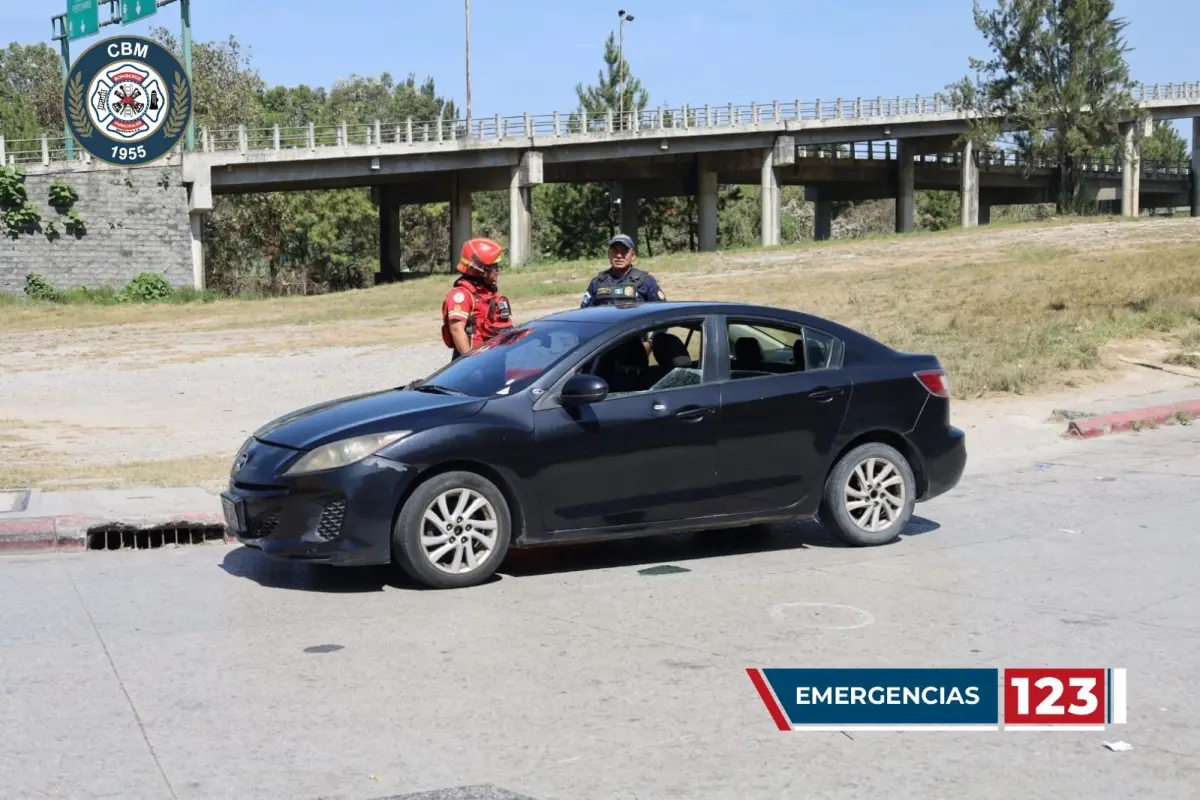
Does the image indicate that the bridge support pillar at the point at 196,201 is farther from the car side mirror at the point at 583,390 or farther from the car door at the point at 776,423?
the car side mirror at the point at 583,390

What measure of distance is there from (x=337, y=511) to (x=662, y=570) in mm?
1965

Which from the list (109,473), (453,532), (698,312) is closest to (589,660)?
(453,532)

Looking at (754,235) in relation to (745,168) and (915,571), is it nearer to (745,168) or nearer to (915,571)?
(745,168)

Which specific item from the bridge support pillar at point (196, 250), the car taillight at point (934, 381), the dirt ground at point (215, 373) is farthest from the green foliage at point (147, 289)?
the car taillight at point (934, 381)

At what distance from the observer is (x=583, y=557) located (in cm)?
911

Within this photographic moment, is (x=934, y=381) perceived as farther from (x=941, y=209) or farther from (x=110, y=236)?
(x=941, y=209)

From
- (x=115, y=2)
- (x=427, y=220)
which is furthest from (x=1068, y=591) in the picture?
(x=427, y=220)

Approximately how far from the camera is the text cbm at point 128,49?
4578 cm

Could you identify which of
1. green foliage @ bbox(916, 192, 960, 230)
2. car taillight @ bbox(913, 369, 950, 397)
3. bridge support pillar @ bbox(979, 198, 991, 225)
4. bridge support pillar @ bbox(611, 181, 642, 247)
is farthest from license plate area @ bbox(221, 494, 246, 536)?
green foliage @ bbox(916, 192, 960, 230)

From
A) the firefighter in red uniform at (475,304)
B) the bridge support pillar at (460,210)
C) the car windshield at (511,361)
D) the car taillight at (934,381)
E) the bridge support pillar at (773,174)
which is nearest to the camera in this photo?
the car windshield at (511,361)

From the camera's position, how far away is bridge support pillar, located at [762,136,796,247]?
68.8 metres

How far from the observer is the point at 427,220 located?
91250 mm

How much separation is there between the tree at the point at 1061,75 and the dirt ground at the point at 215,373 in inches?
1140

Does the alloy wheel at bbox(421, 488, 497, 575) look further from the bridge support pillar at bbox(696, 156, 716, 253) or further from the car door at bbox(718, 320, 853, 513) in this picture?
the bridge support pillar at bbox(696, 156, 716, 253)
